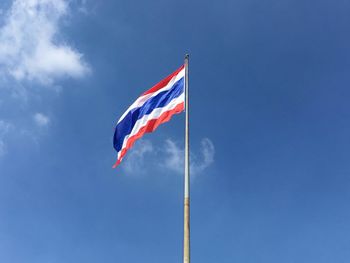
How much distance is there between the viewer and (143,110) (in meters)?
25.1

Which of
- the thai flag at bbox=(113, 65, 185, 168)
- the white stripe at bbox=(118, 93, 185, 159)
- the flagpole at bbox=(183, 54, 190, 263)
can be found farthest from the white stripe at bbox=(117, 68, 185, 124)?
the flagpole at bbox=(183, 54, 190, 263)

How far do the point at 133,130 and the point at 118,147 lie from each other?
143 cm

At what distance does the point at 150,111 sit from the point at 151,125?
123 centimetres

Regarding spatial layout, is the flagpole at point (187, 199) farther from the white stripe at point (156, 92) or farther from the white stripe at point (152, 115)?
the white stripe at point (156, 92)

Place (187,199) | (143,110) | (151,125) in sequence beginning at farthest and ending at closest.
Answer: (143,110), (151,125), (187,199)

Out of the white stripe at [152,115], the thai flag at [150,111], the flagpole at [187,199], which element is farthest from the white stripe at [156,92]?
the flagpole at [187,199]

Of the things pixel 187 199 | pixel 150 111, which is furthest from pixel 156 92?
pixel 187 199

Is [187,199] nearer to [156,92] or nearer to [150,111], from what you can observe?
[150,111]

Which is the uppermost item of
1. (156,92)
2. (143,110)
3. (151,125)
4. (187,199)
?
(156,92)

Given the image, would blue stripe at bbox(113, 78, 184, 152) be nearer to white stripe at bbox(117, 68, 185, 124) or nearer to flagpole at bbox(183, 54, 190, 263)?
white stripe at bbox(117, 68, 185, 124)

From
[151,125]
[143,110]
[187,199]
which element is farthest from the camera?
[143,110]

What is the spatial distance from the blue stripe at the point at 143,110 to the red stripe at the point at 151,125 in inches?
34.6

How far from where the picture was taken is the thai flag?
78.1 feet

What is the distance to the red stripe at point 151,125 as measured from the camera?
75.4 ft
